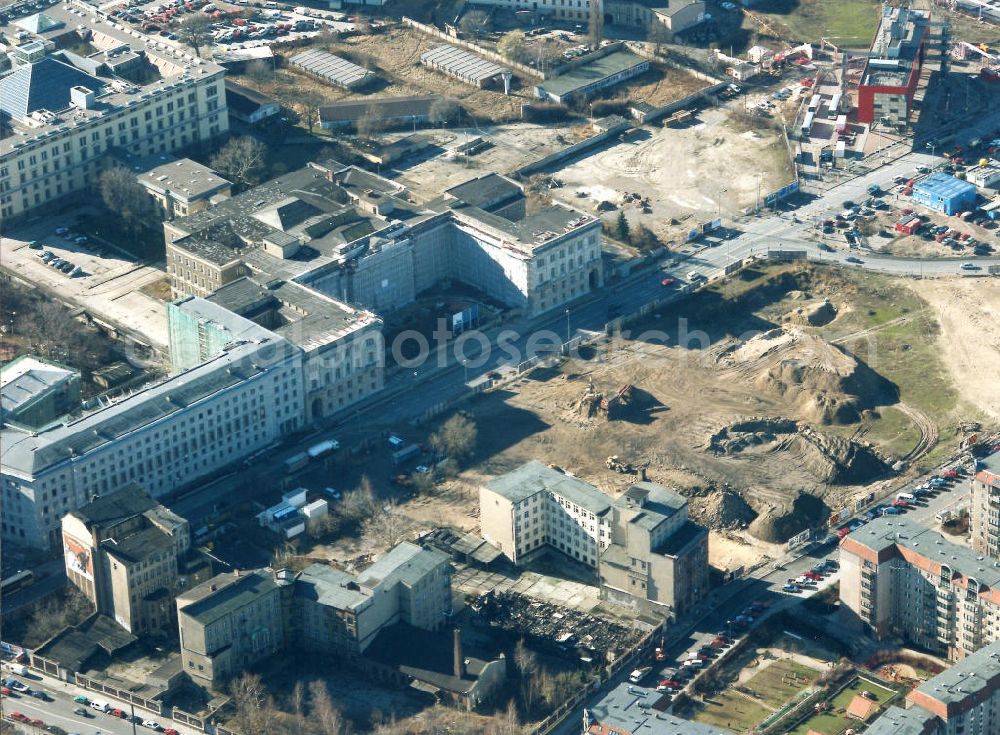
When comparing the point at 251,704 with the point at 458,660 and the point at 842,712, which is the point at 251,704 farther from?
the point at 842,712

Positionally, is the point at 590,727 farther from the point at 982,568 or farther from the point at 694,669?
the point at 982,568

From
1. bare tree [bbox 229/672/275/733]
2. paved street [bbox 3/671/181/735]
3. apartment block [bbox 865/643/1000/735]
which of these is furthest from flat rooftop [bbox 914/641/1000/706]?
paved street [bbox 3/671/181/735]

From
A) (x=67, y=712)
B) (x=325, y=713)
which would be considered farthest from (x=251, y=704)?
(x=67, y=712)

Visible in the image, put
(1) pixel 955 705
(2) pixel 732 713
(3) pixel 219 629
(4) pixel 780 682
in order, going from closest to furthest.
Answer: (1) pixel 955 705, (2) pixel 732 713, (3) pixel 219 629, (4) pixel 780 682

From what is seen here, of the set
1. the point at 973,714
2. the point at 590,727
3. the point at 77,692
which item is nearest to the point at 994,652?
the point at 973,714

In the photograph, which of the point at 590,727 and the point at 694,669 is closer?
the point at 590,727
